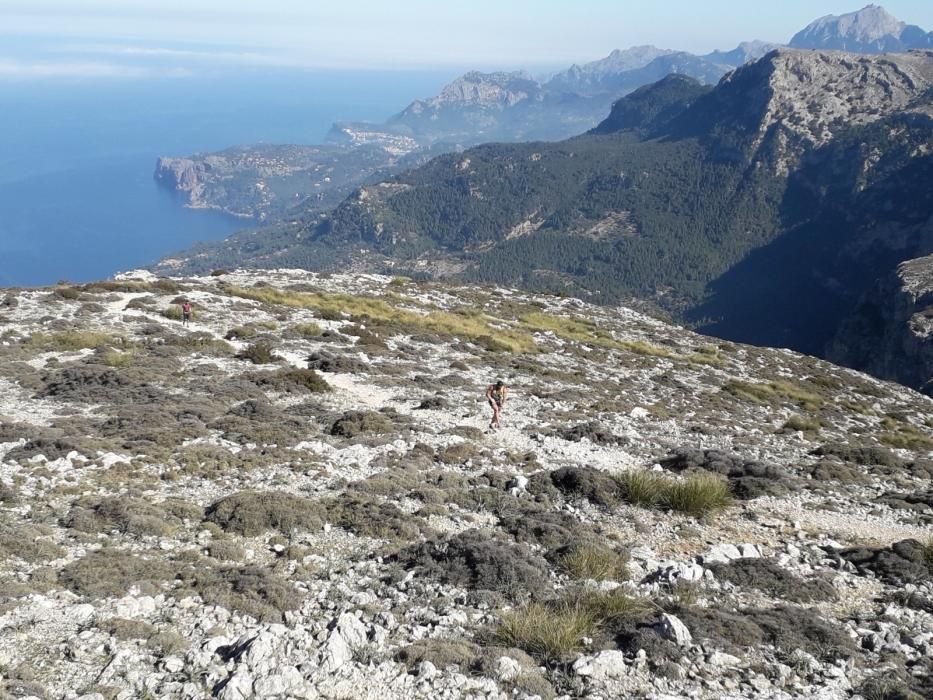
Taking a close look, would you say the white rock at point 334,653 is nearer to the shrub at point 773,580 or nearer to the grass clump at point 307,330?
the shrub at point 773,580

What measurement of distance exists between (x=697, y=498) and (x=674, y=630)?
5843 mm

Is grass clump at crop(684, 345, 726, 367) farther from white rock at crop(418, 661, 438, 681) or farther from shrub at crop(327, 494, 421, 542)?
white rock at crop(418, 661, 438, 681)

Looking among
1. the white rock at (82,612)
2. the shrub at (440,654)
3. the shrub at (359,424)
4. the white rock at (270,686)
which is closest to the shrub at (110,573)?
the white rock at (82,612)

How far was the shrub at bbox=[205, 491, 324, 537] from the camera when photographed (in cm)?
1253

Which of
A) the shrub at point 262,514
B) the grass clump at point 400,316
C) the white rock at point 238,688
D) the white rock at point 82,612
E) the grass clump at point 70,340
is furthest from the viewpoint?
the grass clump at point 400,316

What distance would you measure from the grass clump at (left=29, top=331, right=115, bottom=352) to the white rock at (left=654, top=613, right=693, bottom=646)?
26.2 meters

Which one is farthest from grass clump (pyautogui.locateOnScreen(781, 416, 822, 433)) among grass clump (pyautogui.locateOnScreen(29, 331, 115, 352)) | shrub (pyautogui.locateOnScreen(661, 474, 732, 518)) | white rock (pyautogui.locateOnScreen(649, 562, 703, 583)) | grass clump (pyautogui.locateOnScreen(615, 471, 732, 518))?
grass clump (pyautogui.locateOnScreen(29, 331, 115, 352))

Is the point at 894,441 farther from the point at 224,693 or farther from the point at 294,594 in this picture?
the point at 224,693

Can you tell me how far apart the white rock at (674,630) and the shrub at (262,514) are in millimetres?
6980

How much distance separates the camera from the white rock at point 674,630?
912 centimetres

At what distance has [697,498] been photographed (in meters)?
14.5

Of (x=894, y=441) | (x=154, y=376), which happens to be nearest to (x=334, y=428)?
(x=154, y=376)

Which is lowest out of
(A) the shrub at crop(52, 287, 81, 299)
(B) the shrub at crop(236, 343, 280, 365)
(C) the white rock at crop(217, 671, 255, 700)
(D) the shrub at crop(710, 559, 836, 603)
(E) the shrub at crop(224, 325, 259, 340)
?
(E) the shrub at crop(224, 325, 259, 340)

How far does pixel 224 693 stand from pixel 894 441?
97.0 ft
